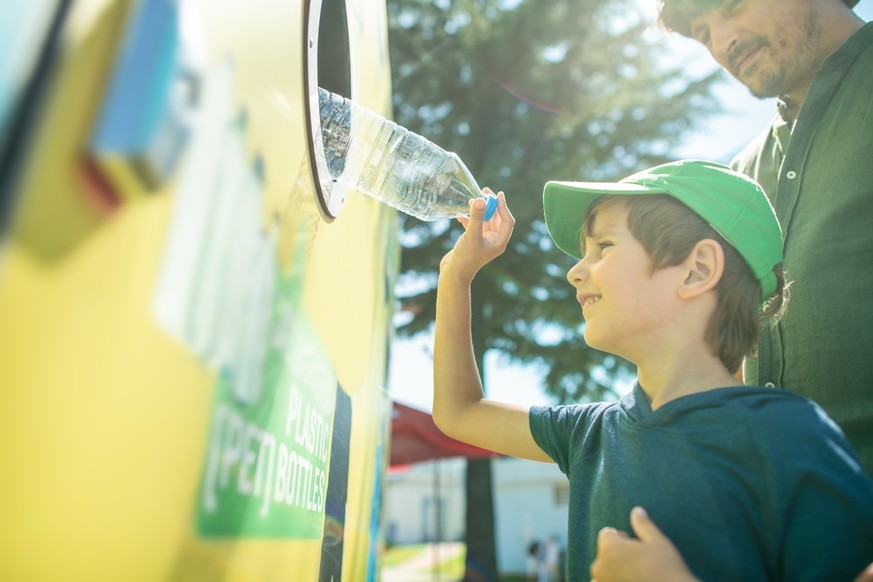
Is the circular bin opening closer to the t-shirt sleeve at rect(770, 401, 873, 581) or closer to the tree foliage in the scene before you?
the t-shirt sleeve at rect(770, 401, 873, 581)

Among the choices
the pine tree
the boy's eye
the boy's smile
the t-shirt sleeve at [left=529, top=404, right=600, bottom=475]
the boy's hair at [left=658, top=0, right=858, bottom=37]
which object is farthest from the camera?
the pine tree

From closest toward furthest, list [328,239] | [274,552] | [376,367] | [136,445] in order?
[136,445] → [274,552] → [328,239] → [376,367]

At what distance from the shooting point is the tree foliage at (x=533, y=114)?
333 inches

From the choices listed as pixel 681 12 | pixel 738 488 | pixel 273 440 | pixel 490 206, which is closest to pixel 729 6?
pixel 681 12

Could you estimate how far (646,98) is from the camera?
8898 mm

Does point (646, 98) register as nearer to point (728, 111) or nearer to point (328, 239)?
point (728, 111)

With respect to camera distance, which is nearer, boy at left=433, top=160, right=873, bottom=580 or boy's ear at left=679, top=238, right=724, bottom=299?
boy at left=433, top=160, right=873, bottom=580

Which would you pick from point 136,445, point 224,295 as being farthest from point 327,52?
point 136,445

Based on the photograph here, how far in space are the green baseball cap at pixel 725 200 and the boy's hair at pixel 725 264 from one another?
0.03m

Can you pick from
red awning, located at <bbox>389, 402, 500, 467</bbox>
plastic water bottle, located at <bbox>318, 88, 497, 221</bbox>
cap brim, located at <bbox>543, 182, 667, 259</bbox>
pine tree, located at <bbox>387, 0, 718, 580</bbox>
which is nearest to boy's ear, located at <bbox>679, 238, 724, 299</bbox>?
cap brim, located at <bbox>543, 182, 667, 259</bbox>

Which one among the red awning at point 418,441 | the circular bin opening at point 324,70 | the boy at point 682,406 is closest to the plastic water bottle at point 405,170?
the circular bin opening at point 324,70

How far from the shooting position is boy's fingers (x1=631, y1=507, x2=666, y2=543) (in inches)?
37.6

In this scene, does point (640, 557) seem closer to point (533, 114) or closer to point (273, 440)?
point (273, 440)

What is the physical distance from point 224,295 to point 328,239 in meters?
0.72
